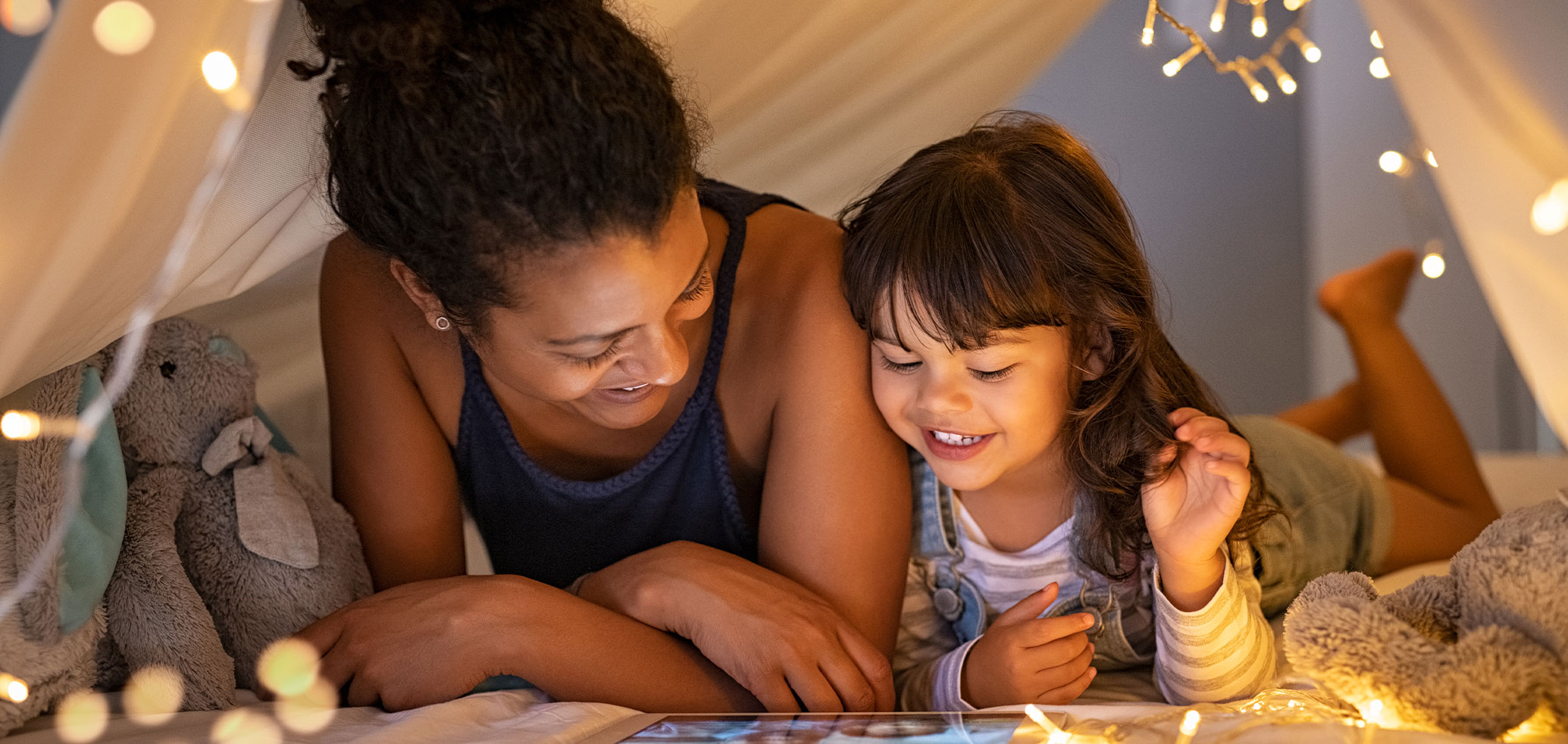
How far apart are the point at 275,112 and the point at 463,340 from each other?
0.93ft

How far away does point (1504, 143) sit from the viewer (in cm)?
90

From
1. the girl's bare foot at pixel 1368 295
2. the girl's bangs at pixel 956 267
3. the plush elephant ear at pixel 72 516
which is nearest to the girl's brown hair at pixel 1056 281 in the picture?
the girl's bangs at pixel 956 267

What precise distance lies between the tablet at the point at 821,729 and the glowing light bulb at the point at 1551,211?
20.9 inches

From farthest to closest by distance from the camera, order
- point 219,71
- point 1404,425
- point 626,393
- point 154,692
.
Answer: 1. point 1404,425
2. point 626,393
3. point 154,692
4. point 219,71

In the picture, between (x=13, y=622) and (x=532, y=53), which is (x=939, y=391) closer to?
(x=532, y=53)

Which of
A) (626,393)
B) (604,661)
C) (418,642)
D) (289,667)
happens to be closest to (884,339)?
(626,393)

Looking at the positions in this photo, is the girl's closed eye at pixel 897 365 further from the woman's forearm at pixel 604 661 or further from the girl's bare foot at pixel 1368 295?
the girl's bare foot at pixel 1368 295

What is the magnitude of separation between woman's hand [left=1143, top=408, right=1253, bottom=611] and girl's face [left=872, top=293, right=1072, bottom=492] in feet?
0.42

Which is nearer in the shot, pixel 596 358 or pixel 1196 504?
pixel 596 358

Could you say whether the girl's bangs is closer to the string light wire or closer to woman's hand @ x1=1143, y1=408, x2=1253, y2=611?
woman's hand @ x1=1143, y1=408, x2=1253, y2=611

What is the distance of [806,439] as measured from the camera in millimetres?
1146

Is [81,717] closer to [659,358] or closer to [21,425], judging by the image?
[21,425]

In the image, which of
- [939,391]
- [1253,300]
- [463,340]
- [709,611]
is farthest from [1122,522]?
[1253,300]

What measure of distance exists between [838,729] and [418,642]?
1.32 ft
